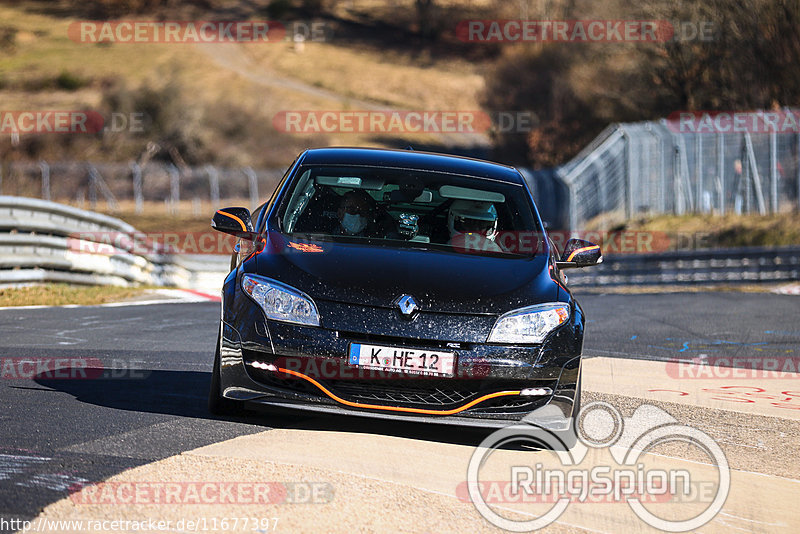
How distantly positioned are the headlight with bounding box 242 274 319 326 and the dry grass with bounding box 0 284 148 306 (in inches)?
337

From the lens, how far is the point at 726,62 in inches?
1400

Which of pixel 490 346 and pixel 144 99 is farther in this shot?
pixel 144 99

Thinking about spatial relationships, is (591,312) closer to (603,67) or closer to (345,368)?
(345,368)

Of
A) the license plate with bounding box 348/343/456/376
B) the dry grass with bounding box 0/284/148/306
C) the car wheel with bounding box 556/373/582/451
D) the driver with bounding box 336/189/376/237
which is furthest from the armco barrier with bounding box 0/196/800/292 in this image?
the car wheel with bounding box 556/373/582/451

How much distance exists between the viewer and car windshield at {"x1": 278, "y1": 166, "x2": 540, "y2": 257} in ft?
22.5

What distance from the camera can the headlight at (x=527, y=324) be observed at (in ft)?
19.4

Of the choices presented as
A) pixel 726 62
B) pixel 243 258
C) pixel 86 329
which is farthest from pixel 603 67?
pixel 243 258

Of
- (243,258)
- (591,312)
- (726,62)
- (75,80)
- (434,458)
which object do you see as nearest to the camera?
(434,458)

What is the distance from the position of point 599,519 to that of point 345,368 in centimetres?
158

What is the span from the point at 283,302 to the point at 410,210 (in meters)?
1.60

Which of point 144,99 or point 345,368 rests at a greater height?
point 144,99

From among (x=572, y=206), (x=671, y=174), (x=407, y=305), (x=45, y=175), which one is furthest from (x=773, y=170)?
(x=407, y=305)

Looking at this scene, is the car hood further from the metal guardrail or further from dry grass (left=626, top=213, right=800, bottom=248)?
dry grass (left=626, top=213, right=800, bottom=248)

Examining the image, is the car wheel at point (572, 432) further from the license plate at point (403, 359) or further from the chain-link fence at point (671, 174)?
the chain-link fence at point (671, 174)
